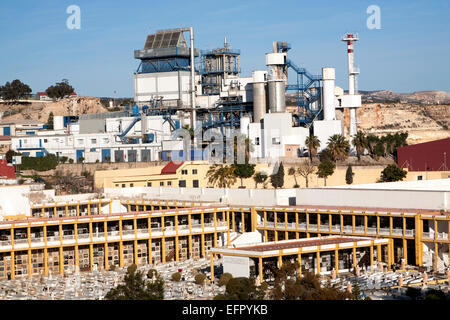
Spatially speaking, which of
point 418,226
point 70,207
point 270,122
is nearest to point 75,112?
point 270,122

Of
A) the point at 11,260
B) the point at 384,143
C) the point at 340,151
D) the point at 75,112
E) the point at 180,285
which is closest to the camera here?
the point at 180,285

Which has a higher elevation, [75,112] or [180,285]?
[75,112]

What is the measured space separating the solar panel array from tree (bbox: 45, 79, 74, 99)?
176 ft

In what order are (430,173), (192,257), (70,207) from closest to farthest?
1. (192,257)
2. (70,207)
3. (430,173)

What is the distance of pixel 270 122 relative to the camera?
97.4 m

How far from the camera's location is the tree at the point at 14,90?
167625 millimetres

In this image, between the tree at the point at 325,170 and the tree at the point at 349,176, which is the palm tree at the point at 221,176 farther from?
the tree at the point at 349,176

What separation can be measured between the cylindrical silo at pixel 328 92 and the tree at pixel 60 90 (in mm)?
79231

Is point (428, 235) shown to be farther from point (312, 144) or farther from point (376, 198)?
point (312, 144)

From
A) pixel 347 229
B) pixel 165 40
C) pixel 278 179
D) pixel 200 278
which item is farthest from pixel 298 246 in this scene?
pixel 165 40

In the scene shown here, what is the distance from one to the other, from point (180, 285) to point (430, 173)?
4350 cm

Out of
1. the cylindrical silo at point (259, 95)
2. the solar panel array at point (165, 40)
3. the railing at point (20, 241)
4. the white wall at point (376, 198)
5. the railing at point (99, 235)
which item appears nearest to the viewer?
the white wall at point (376, 198)

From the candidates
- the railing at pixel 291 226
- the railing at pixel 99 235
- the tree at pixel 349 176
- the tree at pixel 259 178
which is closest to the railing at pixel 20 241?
the railing at pixel 99 235
